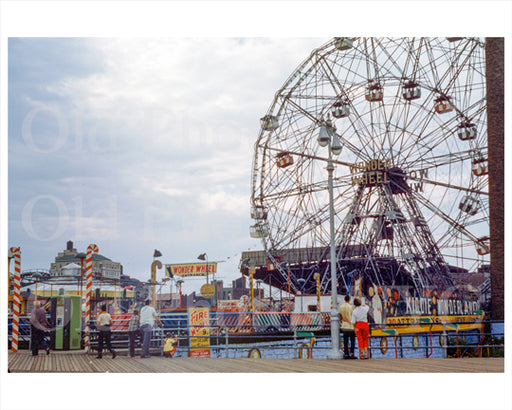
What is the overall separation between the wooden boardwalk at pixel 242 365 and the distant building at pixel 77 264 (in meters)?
3.19

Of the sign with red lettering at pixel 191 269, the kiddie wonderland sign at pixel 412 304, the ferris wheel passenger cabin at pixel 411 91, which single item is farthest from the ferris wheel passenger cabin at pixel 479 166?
the sign with red lettering at pixel 191 269

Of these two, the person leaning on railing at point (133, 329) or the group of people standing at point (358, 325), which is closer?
the group of people standing at point (358, 325)

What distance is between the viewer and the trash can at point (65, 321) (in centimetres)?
1619

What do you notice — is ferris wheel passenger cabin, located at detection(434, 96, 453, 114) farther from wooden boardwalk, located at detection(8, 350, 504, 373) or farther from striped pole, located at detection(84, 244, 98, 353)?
striped pole, located at detection(84, 244, 98, 353)

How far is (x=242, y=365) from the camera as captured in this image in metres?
12.5

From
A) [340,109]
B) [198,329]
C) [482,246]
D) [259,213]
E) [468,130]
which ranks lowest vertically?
[198,329]

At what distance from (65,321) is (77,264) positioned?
215cm

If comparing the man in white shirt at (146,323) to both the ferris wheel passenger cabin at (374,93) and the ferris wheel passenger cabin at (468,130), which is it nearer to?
the ferris wheel passenger cabin at (468,130)

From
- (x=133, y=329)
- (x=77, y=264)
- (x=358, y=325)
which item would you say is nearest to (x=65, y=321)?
(x=77, y=264)

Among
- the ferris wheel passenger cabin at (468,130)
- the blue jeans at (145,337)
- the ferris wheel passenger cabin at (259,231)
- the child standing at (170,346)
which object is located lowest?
the child standing at (170,346)

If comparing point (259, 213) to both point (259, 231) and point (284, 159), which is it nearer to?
point (259, 231)

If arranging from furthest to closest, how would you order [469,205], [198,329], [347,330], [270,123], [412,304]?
[270,123] < [469,205] < [198,329] < [412,304] < [347,330]

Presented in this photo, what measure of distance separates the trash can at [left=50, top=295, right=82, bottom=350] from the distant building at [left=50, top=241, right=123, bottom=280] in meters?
1.15
